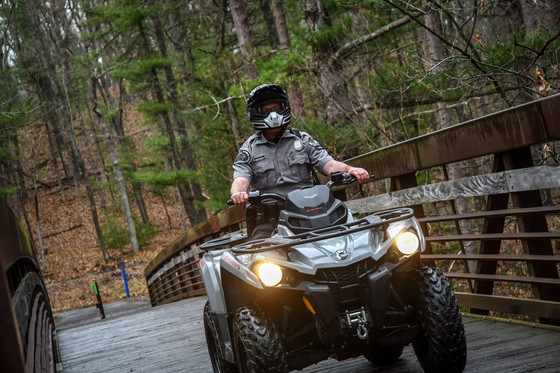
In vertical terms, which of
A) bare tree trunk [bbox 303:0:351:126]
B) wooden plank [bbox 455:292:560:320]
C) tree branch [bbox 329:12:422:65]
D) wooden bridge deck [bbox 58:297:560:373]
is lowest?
wooden bridge deck [bbox 58:297:560:373]

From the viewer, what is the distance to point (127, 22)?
25062 mm

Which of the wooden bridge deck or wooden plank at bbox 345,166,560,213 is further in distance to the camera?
wooden plank at bbox 345,166,560,213

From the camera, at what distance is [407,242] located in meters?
3.63

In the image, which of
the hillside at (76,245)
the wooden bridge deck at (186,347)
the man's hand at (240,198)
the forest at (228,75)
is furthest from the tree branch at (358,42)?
the hillside at (76,245)

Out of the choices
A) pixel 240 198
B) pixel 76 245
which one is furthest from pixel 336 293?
pixel 76 245

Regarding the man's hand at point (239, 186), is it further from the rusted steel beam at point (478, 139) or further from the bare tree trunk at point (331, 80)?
the bare tree trunk at point (331, 80)

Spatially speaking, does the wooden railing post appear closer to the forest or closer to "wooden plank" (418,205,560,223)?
"wooden plank" (418,205,560,223)

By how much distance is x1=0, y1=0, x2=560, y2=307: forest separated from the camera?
8.73 m

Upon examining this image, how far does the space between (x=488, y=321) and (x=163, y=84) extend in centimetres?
2300

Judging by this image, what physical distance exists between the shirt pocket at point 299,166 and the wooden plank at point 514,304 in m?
1.60

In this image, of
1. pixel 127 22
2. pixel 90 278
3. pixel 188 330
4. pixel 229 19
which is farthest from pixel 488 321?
pixel 90 278

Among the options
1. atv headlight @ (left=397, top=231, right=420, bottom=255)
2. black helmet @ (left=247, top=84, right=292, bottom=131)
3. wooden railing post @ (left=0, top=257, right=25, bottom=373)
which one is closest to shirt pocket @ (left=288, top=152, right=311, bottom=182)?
black helmet @ (left=247, top=84, right=292, bottom=131)

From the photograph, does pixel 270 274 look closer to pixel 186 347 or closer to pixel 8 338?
pixel 8 338

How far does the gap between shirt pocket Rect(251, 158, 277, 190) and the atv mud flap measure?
1.47 meters
